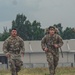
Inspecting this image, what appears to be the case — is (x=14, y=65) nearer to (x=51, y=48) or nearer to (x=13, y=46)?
(x=13, y=46)

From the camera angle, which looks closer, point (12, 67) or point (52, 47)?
point (12, 67)

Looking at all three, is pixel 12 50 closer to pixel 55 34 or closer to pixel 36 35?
pixel 55 34

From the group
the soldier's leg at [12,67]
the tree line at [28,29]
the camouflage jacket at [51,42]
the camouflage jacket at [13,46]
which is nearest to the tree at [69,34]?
the tree line at [28,29]

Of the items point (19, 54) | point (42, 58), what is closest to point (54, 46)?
point (19, 54)

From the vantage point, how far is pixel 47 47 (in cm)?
1459

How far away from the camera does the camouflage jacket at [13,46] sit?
1438 centimetres

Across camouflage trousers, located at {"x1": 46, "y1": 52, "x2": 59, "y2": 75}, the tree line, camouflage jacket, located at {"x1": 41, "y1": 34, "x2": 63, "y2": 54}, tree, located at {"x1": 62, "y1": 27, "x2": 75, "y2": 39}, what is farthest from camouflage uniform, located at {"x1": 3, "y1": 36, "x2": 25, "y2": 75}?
tree, located at {"x1": 62, "y1": 27, "x2": 75, "y2": 39}

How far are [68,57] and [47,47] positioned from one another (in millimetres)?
42277

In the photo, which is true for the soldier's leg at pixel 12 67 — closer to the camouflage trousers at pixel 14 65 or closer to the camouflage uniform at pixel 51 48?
the camouflage trousers at pixel 14 65

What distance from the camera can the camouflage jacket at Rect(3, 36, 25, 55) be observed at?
14375 millimetres

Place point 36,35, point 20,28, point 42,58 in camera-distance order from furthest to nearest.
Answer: point 20,28 → point 36,35 → point 42,58

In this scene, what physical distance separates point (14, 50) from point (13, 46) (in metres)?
0.13

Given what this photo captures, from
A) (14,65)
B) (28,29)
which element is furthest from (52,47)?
(28,29)

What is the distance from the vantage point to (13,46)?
14383 mm
